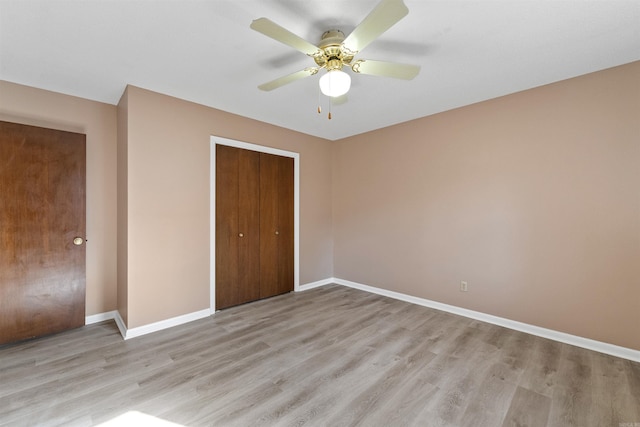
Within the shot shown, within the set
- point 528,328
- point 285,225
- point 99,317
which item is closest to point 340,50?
point 285,225

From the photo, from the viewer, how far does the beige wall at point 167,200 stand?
271 centimetres

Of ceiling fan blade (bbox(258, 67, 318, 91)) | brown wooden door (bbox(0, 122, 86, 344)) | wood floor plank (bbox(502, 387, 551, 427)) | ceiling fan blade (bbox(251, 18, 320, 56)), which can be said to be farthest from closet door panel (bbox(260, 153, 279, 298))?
wood floor plank (bbox(502, 387, 551, 427))

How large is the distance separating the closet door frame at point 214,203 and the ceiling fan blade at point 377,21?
2192 mm

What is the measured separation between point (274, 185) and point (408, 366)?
9.28ft

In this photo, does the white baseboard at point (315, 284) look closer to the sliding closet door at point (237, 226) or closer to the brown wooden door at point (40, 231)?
the sliding closet door at point (237, 226)

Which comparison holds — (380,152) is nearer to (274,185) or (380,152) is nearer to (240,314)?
(274,185)

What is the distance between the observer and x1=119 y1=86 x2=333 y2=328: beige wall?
2707mm

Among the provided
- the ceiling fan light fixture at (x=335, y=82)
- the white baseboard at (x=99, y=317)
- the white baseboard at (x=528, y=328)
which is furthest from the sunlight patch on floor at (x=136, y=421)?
the white baseboard at (x=528, y=328)

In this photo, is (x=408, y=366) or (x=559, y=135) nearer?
(x=408, y=366)

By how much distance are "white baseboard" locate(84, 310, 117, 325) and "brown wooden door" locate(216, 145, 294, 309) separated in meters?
1.17

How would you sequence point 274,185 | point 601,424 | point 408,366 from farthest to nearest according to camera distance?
point 274,185 → point 408,366 → point 601,424

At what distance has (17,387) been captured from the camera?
1908 mm

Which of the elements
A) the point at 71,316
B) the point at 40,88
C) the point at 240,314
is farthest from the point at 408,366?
the point at 40,88

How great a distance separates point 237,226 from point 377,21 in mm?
2852
